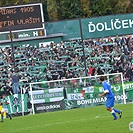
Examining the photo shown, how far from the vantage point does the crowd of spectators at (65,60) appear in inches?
1378

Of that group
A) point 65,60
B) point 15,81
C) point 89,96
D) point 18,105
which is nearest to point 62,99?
point 89,96

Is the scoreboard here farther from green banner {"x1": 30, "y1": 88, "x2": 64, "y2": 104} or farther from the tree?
the tree

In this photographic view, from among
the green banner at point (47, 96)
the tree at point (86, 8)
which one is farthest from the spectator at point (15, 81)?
the tree at point (86, 8)

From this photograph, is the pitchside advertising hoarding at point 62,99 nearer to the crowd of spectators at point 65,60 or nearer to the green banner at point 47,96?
the green banner at point 47,96

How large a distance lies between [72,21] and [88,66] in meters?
3.76

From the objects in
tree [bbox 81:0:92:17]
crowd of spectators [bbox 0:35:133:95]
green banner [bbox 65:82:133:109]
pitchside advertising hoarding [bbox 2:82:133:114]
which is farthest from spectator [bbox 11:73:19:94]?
tree [bbox 81:0:92:17]

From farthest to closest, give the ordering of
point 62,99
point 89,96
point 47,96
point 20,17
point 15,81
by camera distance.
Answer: point 20,17 < point 15,81 < point 89,96 < point 47,96 < point 62,99

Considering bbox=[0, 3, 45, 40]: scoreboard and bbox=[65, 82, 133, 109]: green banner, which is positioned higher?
bbox=[0, 3, 45, 40]: scoreboard

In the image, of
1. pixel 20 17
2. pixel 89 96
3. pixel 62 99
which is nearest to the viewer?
pixel 62 99

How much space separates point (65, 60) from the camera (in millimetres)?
37031

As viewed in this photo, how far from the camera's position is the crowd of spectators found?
35000mm

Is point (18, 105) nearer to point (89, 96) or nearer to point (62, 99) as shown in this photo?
point (62, 99)

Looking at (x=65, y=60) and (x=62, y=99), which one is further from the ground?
(x=65, y=60)

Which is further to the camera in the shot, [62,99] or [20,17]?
[20,17]
